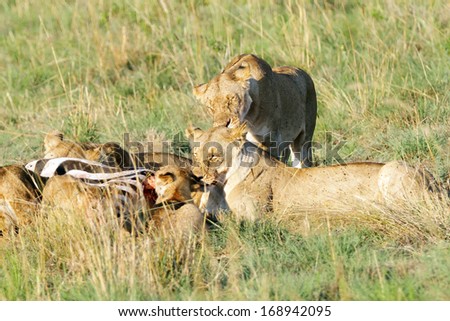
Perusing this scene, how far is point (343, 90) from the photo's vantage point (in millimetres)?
9750

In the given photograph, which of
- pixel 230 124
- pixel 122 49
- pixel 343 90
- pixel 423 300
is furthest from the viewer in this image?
pixel 122 49

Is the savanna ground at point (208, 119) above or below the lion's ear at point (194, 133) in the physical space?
below

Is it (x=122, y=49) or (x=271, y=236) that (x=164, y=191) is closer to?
(x=271, y=236)

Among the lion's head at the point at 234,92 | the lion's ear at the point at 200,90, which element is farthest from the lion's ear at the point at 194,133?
the lion's ear at the point at 200,90

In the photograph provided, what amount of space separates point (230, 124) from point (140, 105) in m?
3.24

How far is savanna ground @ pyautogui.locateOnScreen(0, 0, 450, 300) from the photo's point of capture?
5660 millimetres

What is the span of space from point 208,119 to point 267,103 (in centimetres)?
196

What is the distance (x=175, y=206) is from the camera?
668cm

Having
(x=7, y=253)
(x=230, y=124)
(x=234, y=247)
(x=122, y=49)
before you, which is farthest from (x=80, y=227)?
(x=122, y=49)

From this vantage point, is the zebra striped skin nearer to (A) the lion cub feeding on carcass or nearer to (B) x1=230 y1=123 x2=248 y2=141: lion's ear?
(A) the lion cub feeding on carcass

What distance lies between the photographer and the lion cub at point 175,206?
6.30 meters

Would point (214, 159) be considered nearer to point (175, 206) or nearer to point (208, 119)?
point (175, 206)

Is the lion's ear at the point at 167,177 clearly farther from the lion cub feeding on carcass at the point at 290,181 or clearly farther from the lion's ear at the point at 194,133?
the lion's ear at the point at 194,133

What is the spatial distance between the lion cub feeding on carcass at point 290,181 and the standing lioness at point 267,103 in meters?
0.43
